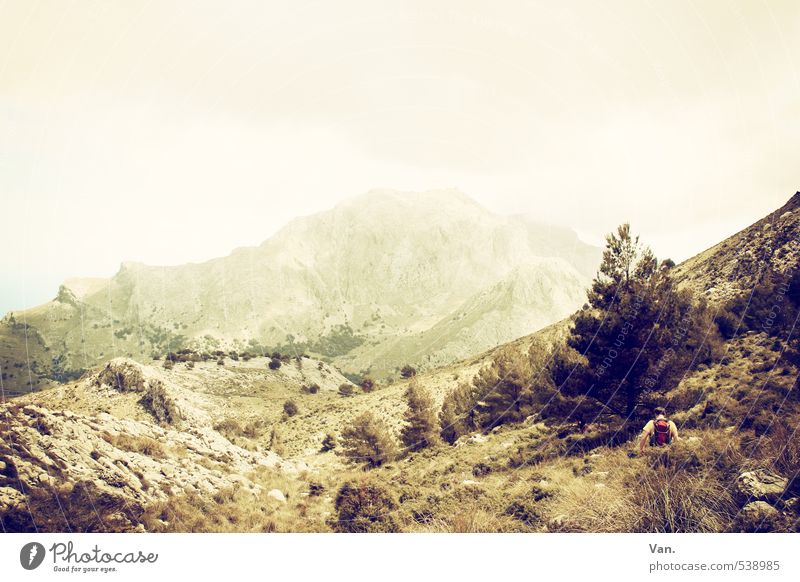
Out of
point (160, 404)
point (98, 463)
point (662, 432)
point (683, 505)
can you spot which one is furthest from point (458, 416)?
point (98, 463)

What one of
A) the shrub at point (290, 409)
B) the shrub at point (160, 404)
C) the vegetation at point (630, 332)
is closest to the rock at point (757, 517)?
the vegetation at point (630, 332)

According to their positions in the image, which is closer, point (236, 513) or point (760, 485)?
point (760, 485)

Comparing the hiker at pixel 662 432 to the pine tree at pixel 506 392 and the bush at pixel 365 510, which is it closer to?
the bush at pixel 365 510

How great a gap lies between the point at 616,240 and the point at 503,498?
10.9 metres

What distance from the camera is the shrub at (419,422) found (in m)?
24.7

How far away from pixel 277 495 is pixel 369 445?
1267 cm

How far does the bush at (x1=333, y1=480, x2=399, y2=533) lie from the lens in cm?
934

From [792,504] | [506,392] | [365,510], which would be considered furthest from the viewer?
[506,392]
